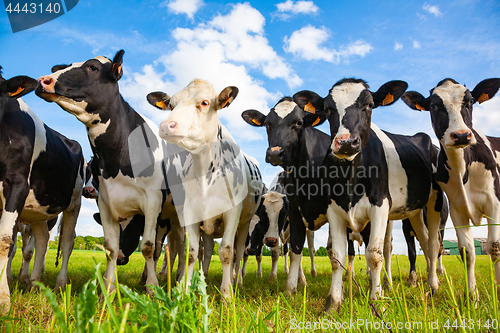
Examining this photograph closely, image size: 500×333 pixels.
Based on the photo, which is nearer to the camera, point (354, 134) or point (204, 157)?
point (354, 134)

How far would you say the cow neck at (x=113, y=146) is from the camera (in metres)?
4.95

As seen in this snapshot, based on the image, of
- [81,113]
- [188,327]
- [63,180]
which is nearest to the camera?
[188,327]

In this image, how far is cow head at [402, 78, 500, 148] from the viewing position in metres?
4.54

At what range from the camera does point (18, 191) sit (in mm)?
4379

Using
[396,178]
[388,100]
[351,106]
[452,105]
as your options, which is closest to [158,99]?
[351,106]

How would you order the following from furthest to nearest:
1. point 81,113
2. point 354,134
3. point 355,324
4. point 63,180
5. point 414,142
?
point 414,142 < point 63,180 < point 81,113 < point 354,134 < point 355,324

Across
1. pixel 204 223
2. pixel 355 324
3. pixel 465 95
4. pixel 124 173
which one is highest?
pixel 465 95

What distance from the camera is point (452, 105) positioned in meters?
4.84

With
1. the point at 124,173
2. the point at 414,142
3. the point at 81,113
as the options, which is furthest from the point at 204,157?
the point at 414,142

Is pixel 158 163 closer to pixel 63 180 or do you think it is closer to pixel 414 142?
pixel 63 180

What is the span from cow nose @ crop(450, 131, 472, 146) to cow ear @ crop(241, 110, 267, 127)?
9.49 feet

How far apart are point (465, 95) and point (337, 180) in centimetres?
218

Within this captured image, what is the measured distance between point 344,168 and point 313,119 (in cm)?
120

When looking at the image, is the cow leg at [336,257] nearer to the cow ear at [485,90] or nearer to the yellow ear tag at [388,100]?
the yellow ear tag at [388,100]
